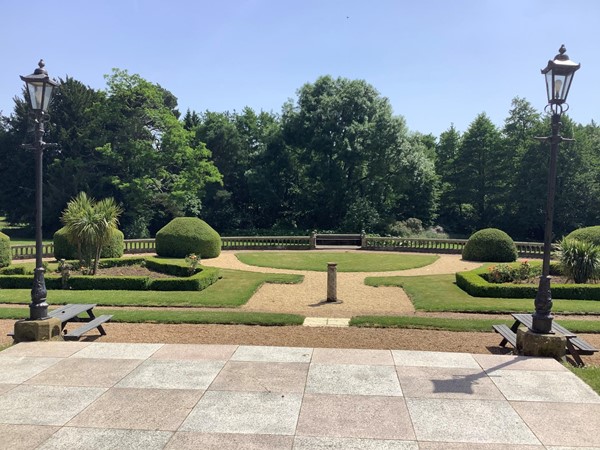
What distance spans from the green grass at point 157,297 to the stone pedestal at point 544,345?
26.0 feet

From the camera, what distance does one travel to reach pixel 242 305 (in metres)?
13.5

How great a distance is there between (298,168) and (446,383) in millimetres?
39715

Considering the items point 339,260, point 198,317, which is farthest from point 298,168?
point 198,317

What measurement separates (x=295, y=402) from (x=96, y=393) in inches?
102

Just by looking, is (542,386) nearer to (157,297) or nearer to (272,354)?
(272,354)

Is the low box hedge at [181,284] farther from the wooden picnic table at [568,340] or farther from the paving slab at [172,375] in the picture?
the wooden picnic table at [568,340]

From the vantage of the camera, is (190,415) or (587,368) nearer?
(190,415)

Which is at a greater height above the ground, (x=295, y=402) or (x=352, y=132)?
(x=352, y=132)

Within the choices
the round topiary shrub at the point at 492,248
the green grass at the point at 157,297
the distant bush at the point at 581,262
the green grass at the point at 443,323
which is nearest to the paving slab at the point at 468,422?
the green grass at the point at 443,323

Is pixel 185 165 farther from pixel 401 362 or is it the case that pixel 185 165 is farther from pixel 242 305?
pixel 401 362

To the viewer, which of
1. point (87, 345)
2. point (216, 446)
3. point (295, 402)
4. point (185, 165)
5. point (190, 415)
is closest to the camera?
point (216, 446)

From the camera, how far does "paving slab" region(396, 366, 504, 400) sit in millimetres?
5983

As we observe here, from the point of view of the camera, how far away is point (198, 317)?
36.8ft

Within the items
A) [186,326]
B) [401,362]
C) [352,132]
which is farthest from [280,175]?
[401,362]
